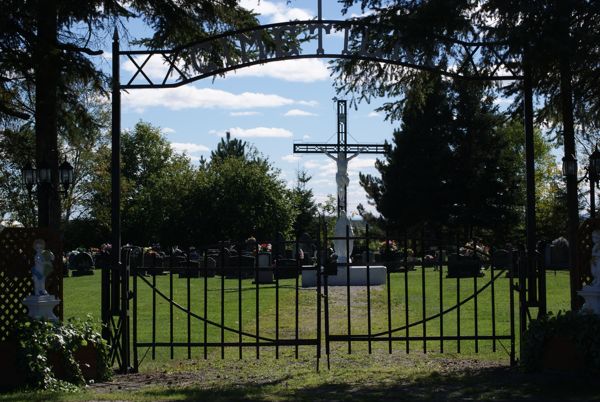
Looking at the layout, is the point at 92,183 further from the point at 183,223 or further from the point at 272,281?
the point at 272,281

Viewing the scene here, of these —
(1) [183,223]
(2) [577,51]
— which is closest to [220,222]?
(1) [183,223]

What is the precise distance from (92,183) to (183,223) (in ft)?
33.4

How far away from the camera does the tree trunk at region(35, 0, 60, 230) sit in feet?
46.6

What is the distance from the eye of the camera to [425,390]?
9.56m

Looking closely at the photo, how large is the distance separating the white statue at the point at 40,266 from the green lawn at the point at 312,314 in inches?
83.8

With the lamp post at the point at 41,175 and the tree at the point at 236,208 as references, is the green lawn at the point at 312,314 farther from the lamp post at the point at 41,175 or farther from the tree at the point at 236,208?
the tree at the point at 236,208

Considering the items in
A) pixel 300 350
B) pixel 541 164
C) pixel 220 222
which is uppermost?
pixel 541 164

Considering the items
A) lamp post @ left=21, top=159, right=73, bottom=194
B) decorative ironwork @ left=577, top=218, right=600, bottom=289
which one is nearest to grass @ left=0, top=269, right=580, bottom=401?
decorative ironwork @ left=577, top=218, right=600, bottom=289

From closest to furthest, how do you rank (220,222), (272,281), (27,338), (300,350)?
(27,338) < (300,350) < (272,281) < (220,222)

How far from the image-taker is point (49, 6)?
47.5 feet

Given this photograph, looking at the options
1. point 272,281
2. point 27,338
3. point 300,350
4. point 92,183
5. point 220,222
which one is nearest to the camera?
point 27,338

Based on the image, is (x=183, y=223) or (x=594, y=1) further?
(x=183, y=223)

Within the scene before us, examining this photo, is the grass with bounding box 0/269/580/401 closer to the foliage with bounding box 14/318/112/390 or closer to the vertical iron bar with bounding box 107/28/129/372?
the foliage with bounding box 14/318/112/390

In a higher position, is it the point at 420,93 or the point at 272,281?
the point at 420,93
